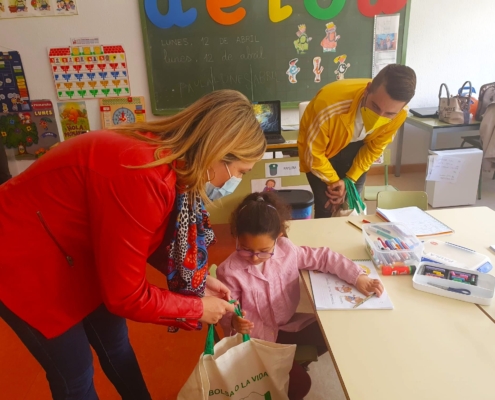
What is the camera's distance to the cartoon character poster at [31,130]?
3.58 meters

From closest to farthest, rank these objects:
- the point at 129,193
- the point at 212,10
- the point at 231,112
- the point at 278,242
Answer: the point at 129,193 → the point at 231,112 → the point at 278,242 → the point at 212,10

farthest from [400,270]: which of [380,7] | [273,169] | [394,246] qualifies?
[380,7]

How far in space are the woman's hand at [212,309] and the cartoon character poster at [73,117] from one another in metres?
3.13

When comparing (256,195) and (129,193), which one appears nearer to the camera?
(129,193)

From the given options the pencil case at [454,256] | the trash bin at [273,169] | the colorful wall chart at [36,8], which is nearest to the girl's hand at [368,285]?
the pencil case at [454,256]

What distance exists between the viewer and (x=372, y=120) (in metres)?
1.75

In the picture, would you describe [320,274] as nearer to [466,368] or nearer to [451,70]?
[466,368]

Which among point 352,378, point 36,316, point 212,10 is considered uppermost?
point 212,10

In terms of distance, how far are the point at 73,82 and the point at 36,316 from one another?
3.12 metres

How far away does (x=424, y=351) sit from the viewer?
94 cm

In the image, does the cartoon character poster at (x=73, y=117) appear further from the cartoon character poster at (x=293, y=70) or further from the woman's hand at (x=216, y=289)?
the woman's hand at (x=216, y=289)

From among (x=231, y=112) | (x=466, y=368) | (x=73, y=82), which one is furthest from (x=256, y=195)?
(x=73, y=82)

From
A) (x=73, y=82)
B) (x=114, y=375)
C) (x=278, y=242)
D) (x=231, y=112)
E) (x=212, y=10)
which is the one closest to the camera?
(x=231, y=112)

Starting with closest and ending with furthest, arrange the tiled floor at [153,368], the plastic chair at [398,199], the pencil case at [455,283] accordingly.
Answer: the pencil case at [455,283]
the tiled floor at [153,368]
the plastic chair at [398,199]
